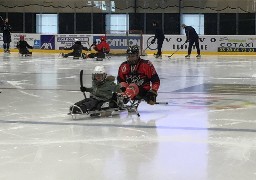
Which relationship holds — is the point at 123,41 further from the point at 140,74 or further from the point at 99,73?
the point at 99,73

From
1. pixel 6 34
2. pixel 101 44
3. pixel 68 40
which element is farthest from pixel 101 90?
pixel 68 40

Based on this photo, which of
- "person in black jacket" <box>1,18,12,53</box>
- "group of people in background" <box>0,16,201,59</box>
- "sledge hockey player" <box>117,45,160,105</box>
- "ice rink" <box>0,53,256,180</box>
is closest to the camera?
"ice rink" <box>0,53,256,180</box>

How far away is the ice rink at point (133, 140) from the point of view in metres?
3.11

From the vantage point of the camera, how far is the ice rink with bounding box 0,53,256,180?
311cm

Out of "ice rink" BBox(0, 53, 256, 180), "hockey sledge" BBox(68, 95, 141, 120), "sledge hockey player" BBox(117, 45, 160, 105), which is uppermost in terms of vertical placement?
"sledge hockey player" BBox(117, 45, 160, 105)

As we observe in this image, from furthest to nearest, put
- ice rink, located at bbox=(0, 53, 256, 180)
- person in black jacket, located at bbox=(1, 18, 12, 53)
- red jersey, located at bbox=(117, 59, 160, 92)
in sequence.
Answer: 1. person in black jacket, located at bbox=(1, 18, 12, 53)
2. red jersey, located at bbox=(117, 59, 160, 92)
3. ice rink, located at bbox=(0, 53, 256, 180)

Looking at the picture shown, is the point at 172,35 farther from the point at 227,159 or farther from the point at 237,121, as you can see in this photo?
the point at 227,159

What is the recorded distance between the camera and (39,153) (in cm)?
359

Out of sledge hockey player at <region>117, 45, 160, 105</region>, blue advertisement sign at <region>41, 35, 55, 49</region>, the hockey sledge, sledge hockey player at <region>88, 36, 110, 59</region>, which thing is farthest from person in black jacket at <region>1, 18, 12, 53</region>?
the hockey sledge

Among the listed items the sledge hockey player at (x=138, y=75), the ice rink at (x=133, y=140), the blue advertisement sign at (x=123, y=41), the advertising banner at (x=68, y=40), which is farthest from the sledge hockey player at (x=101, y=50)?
the sledge hockey player at (x=138, y=75)

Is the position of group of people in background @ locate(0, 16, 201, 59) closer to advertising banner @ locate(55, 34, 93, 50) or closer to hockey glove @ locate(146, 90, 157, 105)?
advertising banner @ locate(55, 34, 93, 50)

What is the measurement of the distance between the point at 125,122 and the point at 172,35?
17301 millimetres

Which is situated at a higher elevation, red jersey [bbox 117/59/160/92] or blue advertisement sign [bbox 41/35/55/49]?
blue advertisement sign [bbox 41/35/55/49]

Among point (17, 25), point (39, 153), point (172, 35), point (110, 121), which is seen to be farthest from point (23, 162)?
point (17, 25)
